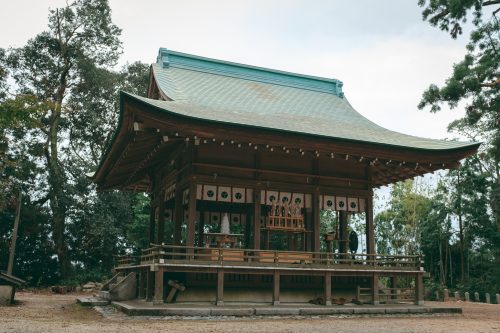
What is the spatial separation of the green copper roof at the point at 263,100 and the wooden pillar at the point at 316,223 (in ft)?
7.82

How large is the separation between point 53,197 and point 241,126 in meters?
20.9

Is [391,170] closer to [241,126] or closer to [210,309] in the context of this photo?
[241,126]

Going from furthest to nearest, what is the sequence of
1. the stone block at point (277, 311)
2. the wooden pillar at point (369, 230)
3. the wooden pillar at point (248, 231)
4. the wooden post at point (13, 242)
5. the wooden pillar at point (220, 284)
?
the wooden post at point (13, 242) → the wooden pillar at point (248, 231) → the wooden pillar at point (369, 230) → the wooden pillar at point (220, 284) → the stone block at point (277, 311)

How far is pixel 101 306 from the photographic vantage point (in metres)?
15.5

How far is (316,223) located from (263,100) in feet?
20.4

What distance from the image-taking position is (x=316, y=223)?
15.7m

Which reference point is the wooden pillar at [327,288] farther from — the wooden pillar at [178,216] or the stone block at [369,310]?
the wooden pillar at [178,216]

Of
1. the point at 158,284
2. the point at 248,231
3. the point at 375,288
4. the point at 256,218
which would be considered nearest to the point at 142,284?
the point at 158,284

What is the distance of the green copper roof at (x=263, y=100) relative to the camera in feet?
49.2

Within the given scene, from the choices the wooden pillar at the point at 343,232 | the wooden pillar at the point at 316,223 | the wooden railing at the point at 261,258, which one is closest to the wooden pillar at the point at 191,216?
the wooden railing at the point at 261,258

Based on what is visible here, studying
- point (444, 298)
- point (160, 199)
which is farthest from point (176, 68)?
point (444, 298)

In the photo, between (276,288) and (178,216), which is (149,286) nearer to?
(178,216)

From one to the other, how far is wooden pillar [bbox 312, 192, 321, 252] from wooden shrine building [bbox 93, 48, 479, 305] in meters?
0.03

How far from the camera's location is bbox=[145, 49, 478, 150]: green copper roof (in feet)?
49.2
